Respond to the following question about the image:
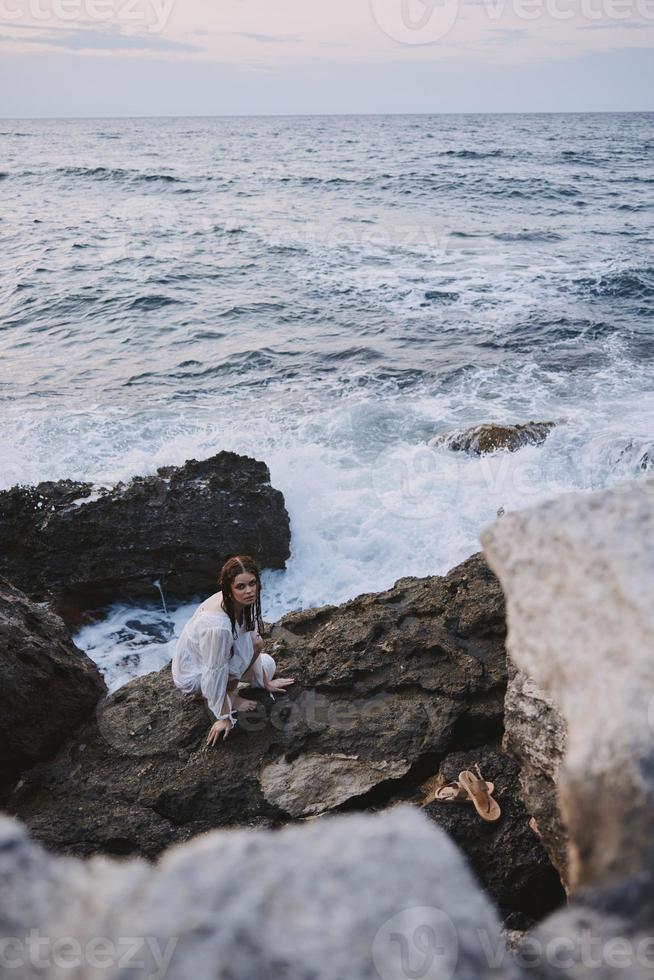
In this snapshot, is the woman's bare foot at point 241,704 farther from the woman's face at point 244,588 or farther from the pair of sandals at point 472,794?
the pair of sandals at point 472,794

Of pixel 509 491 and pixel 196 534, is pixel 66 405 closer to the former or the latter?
pixel 196 534

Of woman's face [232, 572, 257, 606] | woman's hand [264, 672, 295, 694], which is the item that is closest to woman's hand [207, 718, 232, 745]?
woman's hand [264, 672, 295, 694]

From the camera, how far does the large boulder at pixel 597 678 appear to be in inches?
44.3

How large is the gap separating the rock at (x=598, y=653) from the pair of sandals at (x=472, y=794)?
2.23 metres

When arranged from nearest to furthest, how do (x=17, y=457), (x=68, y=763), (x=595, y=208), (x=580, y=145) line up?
(x=68, y=763)
(x=17, y=457)
(x=595, y=208)
(x=580, y=145)

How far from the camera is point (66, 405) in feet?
40.4

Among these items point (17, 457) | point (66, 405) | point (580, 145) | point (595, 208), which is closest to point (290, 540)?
point (17, 457)

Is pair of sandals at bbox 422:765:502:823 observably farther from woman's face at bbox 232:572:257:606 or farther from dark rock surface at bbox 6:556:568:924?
woman's face at bbox 232:572:257:606

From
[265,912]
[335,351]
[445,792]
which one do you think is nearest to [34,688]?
[445,792]

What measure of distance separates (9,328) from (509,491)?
13.4m

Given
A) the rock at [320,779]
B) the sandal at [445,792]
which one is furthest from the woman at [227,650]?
the sandal at [445,792]

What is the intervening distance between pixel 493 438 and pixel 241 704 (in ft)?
22.9

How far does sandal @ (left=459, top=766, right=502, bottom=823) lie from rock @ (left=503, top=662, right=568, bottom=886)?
18 centimetres

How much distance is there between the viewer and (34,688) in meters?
4.36
